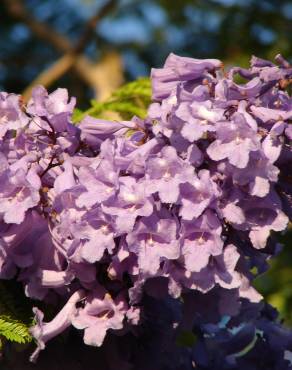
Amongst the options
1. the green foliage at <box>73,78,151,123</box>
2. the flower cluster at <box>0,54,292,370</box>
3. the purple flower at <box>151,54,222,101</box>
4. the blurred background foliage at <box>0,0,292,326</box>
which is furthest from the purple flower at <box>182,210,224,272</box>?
the blurred background foliage at <box>0,0,292,326</box>

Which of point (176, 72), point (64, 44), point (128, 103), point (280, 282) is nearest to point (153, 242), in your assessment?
point (176, 72)

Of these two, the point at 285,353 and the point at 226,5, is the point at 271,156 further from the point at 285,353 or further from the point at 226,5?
the point at 226,5

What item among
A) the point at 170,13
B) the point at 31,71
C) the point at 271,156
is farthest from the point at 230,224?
the point at 31,71

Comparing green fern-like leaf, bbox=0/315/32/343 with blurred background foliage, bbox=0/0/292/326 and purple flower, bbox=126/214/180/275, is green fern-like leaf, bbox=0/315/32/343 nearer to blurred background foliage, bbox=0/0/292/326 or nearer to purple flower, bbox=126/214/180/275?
purple flower, bbox=126/214/180/275

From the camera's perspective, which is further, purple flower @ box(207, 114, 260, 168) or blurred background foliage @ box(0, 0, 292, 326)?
blurred background foliage @ box(0, 0, 292, 326)

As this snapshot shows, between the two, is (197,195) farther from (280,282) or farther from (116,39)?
(116,39)

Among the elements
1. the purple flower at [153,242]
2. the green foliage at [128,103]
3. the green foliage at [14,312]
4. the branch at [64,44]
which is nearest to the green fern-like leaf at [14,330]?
the green foliage at [14,312]
